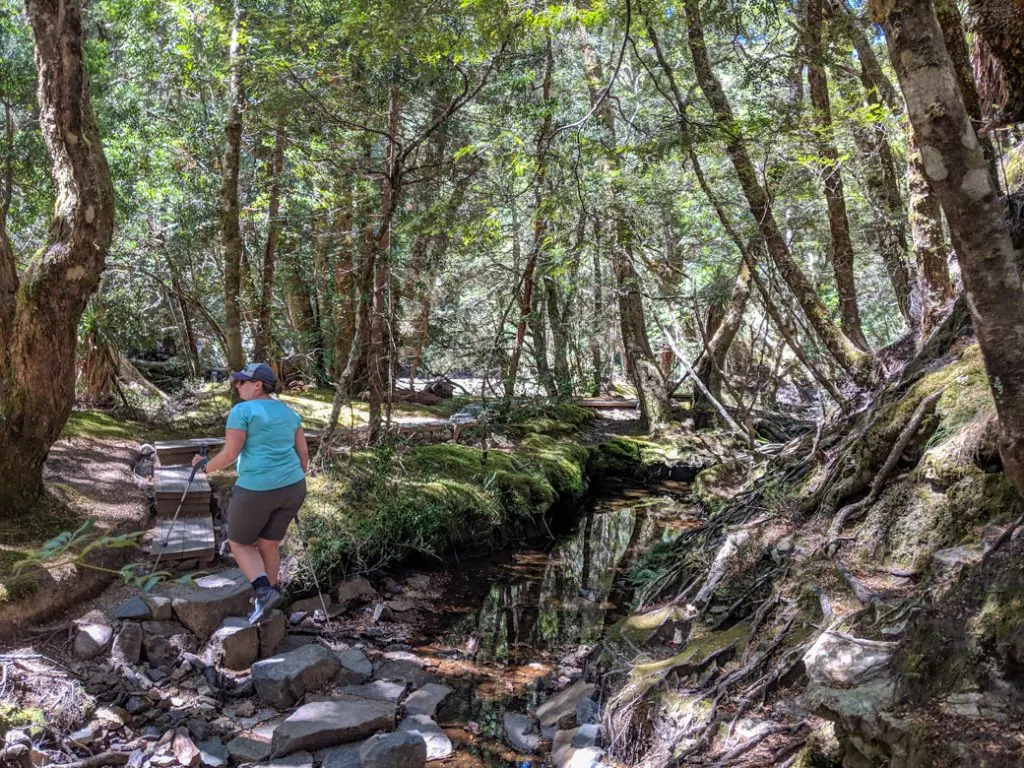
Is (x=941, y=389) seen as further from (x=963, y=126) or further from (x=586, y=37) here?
(x=586, y=37)

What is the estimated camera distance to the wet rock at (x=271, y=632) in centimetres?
545

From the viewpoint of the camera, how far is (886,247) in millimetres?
9938

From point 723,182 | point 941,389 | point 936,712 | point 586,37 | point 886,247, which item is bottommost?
point 936,712

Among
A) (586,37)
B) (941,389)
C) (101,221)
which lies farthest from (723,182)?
(101,221)

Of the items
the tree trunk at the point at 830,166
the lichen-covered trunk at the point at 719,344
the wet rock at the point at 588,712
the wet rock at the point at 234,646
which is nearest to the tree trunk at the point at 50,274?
the wet rock at the point at 234,646

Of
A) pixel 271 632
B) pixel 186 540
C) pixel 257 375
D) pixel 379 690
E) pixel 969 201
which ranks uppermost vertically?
pixel 257 375

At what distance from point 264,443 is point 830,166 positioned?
24.5 feet

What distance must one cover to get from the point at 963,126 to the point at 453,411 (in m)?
10.9

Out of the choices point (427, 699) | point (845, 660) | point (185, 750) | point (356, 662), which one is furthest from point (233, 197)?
point (845, 660)

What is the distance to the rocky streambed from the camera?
13.7 feet

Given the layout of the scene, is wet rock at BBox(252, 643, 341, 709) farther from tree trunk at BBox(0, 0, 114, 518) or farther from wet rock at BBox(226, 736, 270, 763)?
tree trunk at BBox(0, 0, 114, 518)

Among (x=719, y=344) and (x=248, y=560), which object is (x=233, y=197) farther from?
(x=719, y=344)

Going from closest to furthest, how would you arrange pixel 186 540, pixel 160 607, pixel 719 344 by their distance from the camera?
pixel 160 607 → pixel 186 540 → pixel 719 344

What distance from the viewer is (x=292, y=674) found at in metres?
4.96
